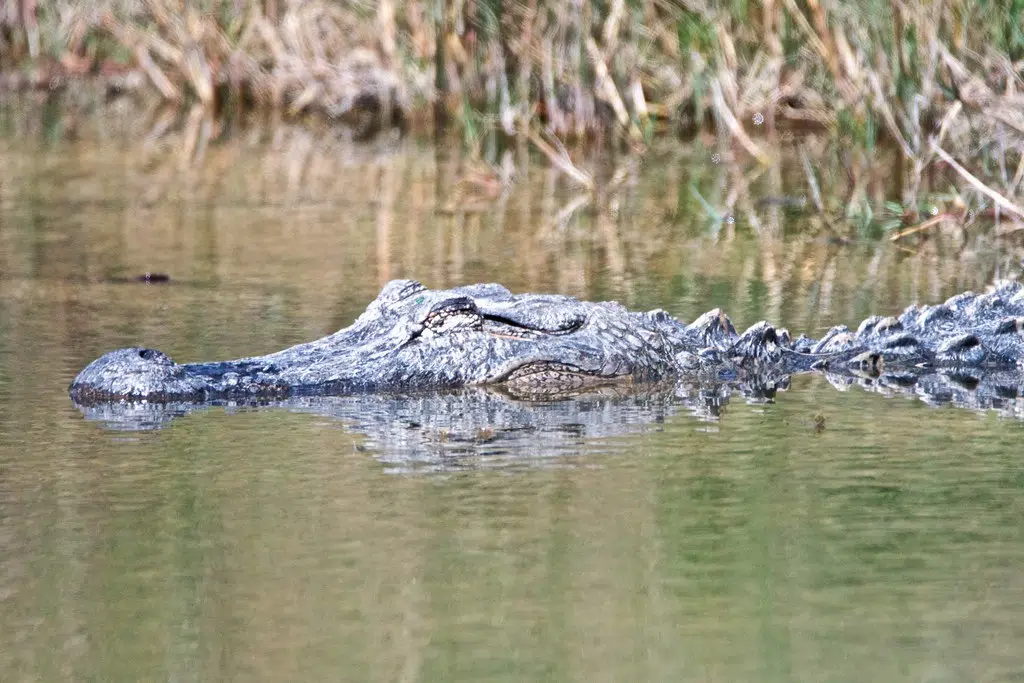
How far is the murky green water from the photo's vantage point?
4.14 meters

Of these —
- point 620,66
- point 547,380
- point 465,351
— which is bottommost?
point 547,380

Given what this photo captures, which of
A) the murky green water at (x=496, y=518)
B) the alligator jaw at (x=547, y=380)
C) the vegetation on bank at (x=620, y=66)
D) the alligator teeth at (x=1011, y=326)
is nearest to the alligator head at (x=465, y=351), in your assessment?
the alligator jaw at (x=547, y=380)

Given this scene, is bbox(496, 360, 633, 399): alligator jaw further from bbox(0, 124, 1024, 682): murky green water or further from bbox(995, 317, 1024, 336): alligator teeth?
bbox(995, 317, 1024, 336): alligator teeth

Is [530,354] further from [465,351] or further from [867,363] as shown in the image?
[867,363]

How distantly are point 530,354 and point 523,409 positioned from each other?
15.3 inches

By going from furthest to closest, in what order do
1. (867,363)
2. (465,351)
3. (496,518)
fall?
(867,363) → (465,351) → (496,518)


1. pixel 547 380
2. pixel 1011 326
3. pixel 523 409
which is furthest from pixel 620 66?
pixel 523 409

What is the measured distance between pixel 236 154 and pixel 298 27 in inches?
100

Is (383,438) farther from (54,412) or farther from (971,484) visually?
(971,484)

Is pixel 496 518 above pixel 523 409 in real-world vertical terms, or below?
below

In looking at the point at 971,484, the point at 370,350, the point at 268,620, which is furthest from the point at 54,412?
the point at 971,484

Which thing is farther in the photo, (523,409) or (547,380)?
(547,380)

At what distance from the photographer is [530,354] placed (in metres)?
7.23

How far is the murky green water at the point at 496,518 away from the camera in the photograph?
4.14 metres
